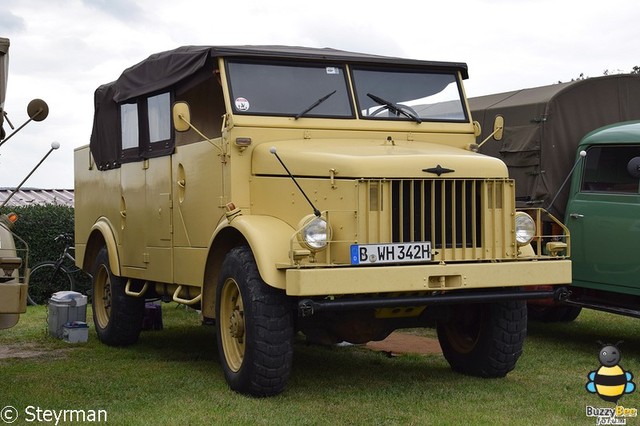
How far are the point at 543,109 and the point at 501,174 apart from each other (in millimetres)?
3510

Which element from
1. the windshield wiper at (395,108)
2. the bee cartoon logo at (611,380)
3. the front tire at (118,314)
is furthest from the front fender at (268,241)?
the front tire at (118,314)

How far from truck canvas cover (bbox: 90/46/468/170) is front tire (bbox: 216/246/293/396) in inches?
65.1

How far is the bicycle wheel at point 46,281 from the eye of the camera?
14.8m

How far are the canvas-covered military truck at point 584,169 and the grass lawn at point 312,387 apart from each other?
0.77 meters

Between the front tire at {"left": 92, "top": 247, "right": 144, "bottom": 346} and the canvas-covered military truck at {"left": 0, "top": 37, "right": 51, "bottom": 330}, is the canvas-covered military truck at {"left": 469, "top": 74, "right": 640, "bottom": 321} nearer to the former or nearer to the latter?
the front tire at {"left": 92, "top": 247, "right": 144, "bottom": 346}

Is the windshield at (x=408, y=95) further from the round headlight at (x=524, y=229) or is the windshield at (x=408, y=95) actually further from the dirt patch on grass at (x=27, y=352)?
the dirt patch on grass at (x=27, y=352)

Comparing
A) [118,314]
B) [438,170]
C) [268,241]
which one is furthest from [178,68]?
[118,314]

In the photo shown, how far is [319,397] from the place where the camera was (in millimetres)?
6875

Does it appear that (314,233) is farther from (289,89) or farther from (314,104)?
(289,89)

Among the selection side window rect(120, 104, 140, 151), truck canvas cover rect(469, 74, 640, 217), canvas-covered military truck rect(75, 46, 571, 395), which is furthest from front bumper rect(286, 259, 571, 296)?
side window rect(120, 104, 140, 151)

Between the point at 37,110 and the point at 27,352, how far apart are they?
12.8 ft

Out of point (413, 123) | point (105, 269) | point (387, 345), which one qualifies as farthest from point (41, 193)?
point (413, 123)

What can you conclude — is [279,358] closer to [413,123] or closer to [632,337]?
[413,123]

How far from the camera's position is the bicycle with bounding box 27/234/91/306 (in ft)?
48.6
